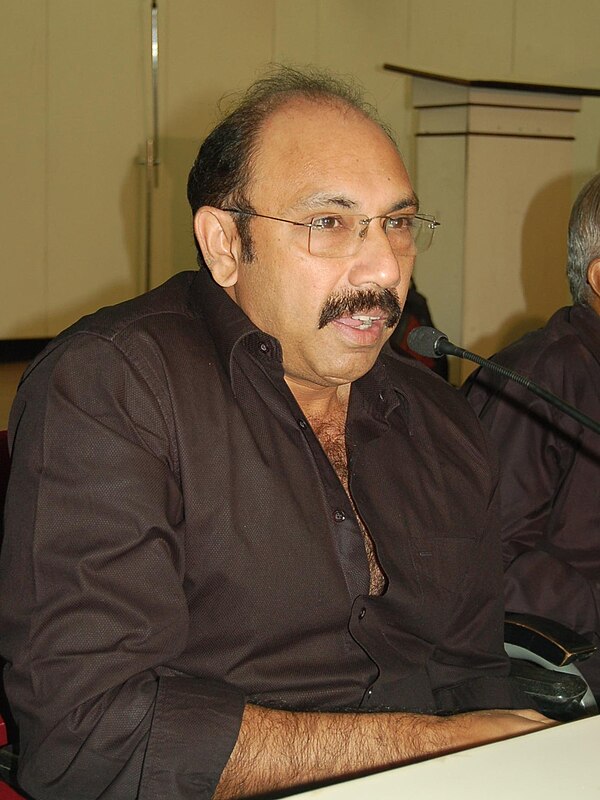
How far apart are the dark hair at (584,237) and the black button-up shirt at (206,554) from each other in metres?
0.64

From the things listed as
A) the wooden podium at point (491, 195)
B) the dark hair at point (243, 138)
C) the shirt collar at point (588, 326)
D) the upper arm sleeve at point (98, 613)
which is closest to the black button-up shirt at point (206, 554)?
the upper arm sleeve at point (98, 613)

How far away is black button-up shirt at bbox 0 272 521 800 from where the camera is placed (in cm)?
122

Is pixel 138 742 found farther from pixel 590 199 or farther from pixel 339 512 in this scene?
pixel 590 199

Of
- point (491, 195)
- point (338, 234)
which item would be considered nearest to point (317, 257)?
point (338, 234)

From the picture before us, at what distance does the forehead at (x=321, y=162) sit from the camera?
1539 millimetres

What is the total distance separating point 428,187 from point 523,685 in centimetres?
286

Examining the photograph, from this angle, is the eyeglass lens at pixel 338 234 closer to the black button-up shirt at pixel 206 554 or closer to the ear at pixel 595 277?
the black button-up shirt at pixel 206 554

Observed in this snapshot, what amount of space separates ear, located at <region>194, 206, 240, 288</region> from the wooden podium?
8.35ft

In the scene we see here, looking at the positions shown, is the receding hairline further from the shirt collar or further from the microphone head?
the shirt collar

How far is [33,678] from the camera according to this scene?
122 cm

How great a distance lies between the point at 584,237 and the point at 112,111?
3651mm

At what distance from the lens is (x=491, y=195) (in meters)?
4.30

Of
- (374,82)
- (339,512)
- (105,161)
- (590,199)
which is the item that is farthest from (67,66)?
(339,512)

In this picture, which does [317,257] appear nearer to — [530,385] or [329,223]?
[329,223]
